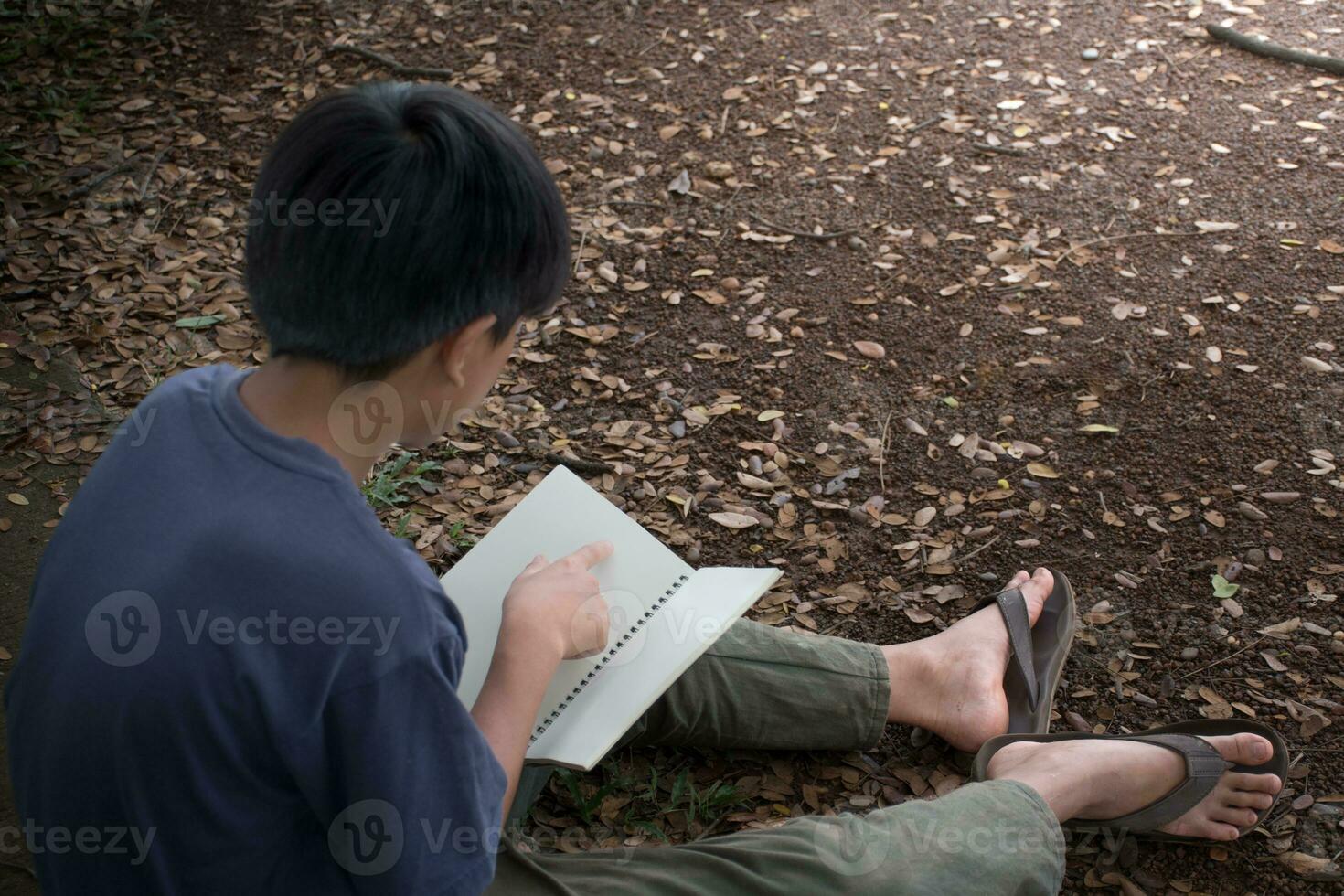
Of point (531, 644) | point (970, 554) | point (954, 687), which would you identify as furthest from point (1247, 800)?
point (531, 644)

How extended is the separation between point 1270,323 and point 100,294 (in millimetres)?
3453

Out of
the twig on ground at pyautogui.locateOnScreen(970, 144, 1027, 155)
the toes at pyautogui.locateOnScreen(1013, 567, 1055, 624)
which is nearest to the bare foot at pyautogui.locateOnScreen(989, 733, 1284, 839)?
the toes at pyautogui.locateOnScreen(1013, 567, 1055, 624)

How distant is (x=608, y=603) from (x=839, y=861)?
1.79 feet

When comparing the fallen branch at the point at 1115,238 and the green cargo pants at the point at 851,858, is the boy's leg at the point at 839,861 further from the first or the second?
the fallen branch at the point at 1115,238

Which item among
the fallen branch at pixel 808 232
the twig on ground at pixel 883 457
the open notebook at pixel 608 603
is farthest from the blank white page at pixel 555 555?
the fallen branch at pixel 808 232

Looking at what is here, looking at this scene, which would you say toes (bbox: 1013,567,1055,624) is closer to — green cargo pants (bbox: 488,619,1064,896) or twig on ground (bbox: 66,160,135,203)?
green cargo pants (bbox: 488,619,1064,896)

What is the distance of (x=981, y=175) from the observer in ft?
12.1

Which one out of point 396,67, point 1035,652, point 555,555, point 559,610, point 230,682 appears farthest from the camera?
point 396,67

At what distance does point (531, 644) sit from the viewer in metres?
1.53

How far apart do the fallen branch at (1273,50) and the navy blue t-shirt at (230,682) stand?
409 cm

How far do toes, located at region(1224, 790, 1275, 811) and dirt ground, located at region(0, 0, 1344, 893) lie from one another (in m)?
0.08

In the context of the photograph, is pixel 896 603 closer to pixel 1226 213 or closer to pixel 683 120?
pixel 1226 213

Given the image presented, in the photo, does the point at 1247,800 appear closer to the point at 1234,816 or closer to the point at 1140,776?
the point at 1234,816

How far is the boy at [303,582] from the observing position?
1.09m
